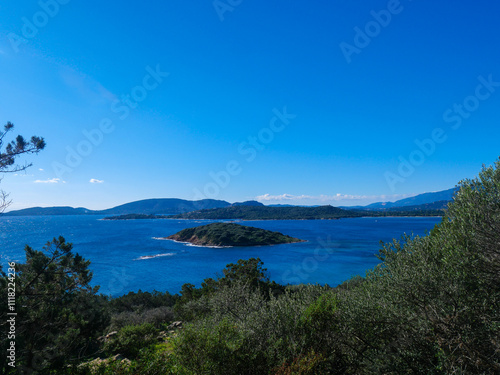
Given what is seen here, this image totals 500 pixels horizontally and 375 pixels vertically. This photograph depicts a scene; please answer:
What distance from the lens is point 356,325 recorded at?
8680 mm

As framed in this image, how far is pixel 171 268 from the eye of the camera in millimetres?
60938

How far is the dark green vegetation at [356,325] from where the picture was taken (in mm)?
6641

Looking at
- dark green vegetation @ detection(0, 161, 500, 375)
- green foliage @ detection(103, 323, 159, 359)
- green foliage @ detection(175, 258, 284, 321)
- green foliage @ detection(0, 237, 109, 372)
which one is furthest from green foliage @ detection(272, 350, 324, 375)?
green foliage @ detection(175, 258, 284, 321)

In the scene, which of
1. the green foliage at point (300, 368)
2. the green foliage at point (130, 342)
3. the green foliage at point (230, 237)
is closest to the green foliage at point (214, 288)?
the green foliage at point (130, 342)

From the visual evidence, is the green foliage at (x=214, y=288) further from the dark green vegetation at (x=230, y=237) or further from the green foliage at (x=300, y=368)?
the dark green vegetation at (x=230, y=237)

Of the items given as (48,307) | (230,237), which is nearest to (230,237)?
(230,237)

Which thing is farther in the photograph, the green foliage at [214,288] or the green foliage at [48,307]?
the green foliage at [214,288]

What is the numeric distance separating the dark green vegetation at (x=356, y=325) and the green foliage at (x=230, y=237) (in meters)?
85.4

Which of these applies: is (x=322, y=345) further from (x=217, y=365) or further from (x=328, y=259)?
(x=328, y=259)

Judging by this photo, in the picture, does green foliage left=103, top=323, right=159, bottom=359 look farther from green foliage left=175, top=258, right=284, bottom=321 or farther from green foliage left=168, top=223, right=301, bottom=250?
green foliage left=168, top=223, right=301, bottom=250

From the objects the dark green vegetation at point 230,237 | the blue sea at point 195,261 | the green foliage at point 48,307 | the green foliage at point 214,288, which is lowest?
the blue sea at point 195,261

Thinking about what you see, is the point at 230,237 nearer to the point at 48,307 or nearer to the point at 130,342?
the point at 130,342

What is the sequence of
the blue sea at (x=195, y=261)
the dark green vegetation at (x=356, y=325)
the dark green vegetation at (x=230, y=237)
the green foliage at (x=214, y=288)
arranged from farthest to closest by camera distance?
the dark green vegetation at (x=230, y=237) → the blue sea at (x=195, y=261) → the green foliage at (x=214, y=288) → the dark green vegetation at (x=356, y=325)

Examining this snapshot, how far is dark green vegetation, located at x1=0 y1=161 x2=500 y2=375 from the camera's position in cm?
664
